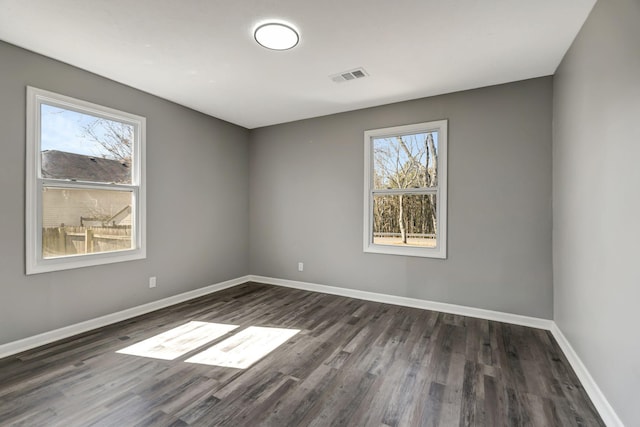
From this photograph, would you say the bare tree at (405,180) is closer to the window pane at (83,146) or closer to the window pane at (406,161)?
the window pane at (406,161)

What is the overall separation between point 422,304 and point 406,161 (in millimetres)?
1866

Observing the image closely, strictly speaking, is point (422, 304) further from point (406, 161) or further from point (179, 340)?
point (179, 340)

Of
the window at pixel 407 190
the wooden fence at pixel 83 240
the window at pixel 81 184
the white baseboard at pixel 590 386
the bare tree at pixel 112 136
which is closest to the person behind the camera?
the white baseboard at pixel 590 386

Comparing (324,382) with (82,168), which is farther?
(82,168)

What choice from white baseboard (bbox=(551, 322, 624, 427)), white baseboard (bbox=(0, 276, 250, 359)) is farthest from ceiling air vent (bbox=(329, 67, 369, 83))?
white baseboard (bbox=(0, 276, 250, 359))

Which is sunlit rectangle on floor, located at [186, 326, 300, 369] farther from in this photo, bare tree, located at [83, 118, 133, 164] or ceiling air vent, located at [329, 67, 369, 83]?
ceiling air vent, located at [329, 67, 369, 83]

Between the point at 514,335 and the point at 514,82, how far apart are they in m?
2.68

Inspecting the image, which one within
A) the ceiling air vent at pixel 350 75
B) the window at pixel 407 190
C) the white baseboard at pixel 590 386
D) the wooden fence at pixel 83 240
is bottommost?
the white baseboard at pixel 590 386

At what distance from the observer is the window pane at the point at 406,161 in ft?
12.2

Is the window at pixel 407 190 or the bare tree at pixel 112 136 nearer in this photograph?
the bare tree at pixel 112 136

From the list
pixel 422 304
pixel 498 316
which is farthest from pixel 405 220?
pixel 498 316

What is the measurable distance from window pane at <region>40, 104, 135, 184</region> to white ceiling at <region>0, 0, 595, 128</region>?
0.52 m

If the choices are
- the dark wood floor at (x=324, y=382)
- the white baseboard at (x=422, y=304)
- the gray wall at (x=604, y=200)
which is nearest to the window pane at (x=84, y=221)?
the dark wood floor at (x=324, y=382)

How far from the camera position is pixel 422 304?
3.69m
